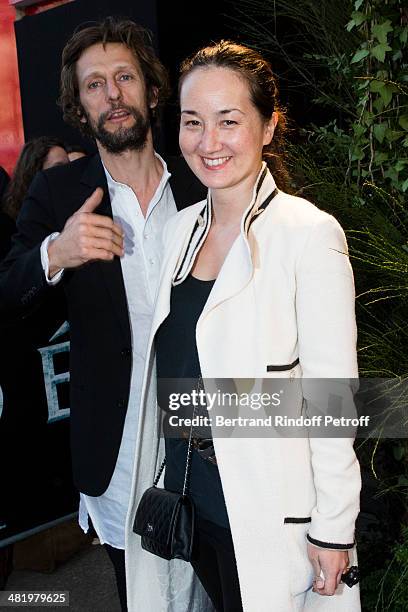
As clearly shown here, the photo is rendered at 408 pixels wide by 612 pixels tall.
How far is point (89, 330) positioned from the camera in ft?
6.32

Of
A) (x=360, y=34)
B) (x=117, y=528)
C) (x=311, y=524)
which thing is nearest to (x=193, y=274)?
(x=311, y=524)

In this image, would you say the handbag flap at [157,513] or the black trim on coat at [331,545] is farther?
the handbag flap at [157,513]

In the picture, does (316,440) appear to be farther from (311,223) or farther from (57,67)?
(57,67)

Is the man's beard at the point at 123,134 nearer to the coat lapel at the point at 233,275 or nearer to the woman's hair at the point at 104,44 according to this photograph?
the woman's hair at the point at 104,44

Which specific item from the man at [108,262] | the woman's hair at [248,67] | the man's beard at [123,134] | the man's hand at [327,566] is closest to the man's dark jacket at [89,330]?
the man at [108,262]

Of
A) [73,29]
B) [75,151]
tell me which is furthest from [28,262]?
[73,29]

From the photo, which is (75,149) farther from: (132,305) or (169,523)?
(169,523)

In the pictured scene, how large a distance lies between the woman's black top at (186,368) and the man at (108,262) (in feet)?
1.04

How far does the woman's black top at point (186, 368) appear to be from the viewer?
4.84 ft

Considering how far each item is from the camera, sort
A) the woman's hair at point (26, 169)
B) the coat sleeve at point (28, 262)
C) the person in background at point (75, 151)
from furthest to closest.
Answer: the person in background at point (75, 151) < the woman's hair at point (26, 169) < the coat sleeve at point (28, 262)

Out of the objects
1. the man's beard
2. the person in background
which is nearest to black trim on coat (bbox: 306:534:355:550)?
the man's beard

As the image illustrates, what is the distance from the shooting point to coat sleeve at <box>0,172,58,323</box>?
5.59 feet

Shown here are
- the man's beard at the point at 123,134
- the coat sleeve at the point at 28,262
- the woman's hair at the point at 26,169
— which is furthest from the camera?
the woman's hair at the point at 26,169

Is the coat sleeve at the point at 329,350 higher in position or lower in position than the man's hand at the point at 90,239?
lower
